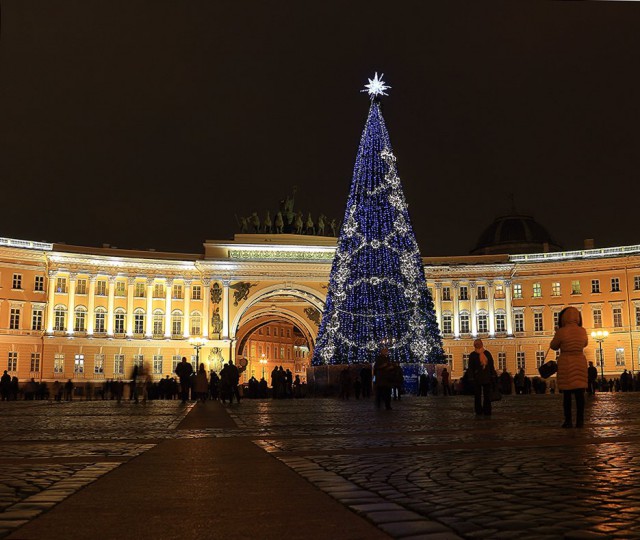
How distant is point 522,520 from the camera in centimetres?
463

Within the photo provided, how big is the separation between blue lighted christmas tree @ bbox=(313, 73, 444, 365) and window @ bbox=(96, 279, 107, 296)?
39.3 m

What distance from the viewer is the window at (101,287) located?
70.6 m

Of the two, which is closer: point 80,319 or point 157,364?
point 80,319

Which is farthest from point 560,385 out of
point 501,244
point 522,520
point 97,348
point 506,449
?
point 501,244

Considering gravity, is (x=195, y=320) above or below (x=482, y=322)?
below

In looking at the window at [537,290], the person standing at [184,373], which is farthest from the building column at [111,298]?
the person standing at [184,373]

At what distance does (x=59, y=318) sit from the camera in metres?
68.7

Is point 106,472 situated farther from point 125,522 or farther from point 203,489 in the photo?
point 125,522

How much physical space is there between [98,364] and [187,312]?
8382 millimetres

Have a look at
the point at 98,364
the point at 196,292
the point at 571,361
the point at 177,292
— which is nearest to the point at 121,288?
the point at 177,292

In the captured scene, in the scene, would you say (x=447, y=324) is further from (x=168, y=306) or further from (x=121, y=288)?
(x=121, y=288)

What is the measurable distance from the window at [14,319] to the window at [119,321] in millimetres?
7722

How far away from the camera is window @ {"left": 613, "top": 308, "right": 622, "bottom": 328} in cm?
7081

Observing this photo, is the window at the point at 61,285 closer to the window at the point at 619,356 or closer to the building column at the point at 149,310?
the building column at the point at 149,310
